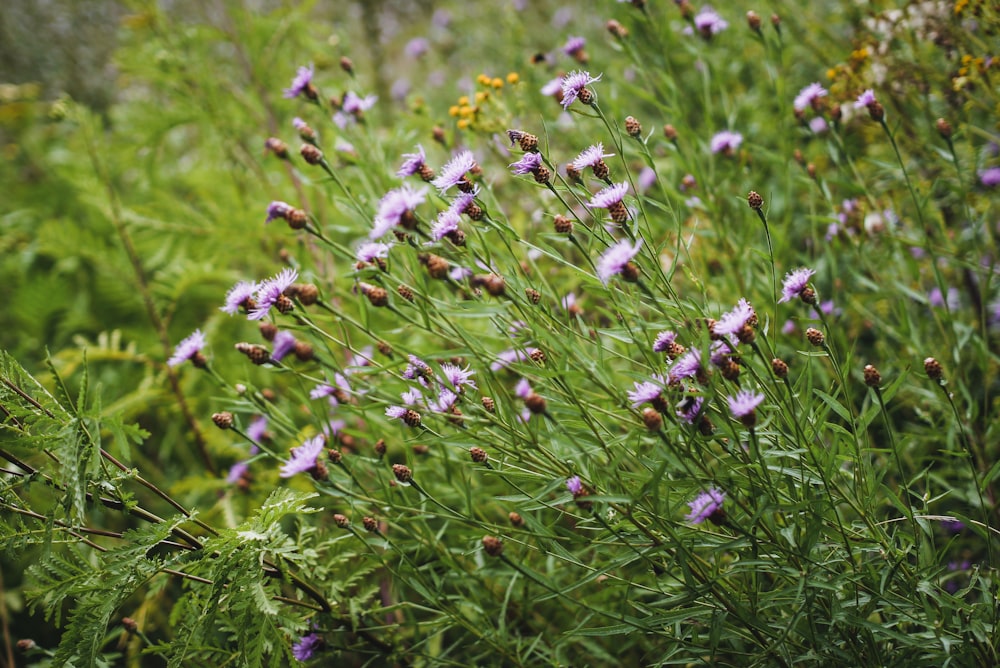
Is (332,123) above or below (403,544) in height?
above

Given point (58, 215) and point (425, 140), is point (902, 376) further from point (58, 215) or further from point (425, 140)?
point (58, 215)

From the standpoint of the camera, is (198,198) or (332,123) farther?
(198,198)

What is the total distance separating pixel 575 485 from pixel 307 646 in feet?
2.03

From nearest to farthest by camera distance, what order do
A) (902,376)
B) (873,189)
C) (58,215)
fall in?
(902,376)
(873,189)
(58,215)

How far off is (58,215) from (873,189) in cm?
394

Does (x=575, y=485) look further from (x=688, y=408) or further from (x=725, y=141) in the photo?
(x=725, y=141)

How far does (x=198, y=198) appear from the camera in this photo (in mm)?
3053

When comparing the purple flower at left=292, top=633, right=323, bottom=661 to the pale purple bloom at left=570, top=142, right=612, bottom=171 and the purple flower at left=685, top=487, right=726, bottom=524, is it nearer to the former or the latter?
the purple flower at left=685, top=487, right=726, bottom=524

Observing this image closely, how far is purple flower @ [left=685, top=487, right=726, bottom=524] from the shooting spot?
97 cm

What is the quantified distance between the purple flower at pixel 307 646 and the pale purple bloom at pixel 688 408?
31.1 inches

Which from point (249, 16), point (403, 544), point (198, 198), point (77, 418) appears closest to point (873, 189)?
point (403, 544)

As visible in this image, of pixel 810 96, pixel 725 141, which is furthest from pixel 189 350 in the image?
pixel 810 96

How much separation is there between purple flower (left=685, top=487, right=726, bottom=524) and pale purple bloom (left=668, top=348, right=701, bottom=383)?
178 mm

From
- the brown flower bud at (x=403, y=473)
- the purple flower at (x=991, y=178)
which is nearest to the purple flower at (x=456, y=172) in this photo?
the brown flower bud at (x=403, y=473)
